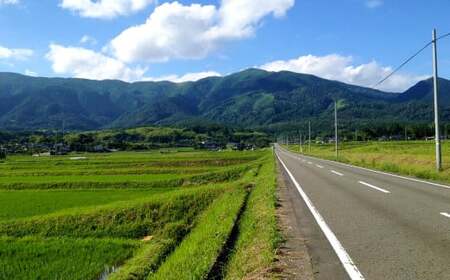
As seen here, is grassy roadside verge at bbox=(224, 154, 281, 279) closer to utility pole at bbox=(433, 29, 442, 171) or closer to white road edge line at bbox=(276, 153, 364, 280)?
white road edge line at bbox=(276, 153, 364, 280)

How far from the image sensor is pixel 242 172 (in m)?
37.9

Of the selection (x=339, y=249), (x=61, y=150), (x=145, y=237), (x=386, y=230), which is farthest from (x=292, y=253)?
(x=61, y=150)

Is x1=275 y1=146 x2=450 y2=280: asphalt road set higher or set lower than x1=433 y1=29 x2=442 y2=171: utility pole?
lower

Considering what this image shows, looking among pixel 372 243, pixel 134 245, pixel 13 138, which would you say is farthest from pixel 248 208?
pixel 13 138

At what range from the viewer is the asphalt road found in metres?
5.88

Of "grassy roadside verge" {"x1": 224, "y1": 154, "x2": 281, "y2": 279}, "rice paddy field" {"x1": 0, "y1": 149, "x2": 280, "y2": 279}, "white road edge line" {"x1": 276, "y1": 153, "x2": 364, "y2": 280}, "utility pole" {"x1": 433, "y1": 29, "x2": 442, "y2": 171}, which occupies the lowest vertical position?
"rice paddy field" {"x1": 0, "y1": 149, "x2": 280, "y2": 279}

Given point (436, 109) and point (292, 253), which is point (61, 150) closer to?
point (436, 109)

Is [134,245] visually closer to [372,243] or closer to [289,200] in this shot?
[289,200]

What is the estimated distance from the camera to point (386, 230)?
27.5 ft

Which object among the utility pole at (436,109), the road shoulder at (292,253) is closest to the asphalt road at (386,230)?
the road shoulder at (292,253)

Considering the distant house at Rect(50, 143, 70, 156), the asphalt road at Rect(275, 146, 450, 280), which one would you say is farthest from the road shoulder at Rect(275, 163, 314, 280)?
the distant house at Rect(50, 143, 70, 156)

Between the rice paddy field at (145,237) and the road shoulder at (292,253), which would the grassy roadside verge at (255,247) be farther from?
the road shoulder at (292,253)

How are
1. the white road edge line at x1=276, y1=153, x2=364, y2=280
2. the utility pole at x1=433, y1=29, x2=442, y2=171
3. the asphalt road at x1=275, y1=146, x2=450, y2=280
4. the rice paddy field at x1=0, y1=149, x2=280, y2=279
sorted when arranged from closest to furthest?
the white road edge line at x1=276, y1=153, x2=364, y2=280 → the asphalt road at x1=275, y1=146, x2=450, y2=280 → the rice paddy field at x1=0, y1=149, x2=280, y2=279 → the utility pole at x1=433, y1=29, x2=442, y2=171

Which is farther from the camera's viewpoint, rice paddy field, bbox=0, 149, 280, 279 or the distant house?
the distant house
